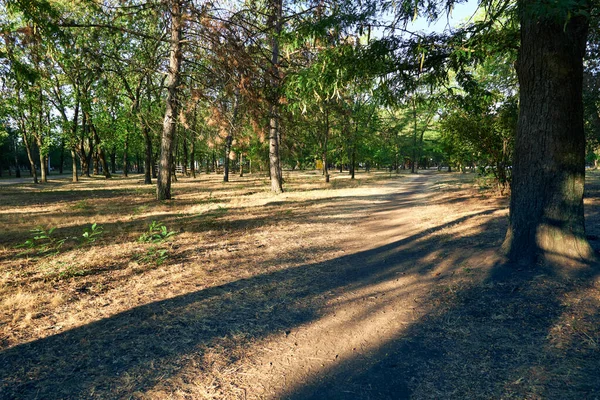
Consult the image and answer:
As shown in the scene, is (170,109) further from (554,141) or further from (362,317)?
(554,141)

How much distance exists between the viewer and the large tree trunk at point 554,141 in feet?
13.8

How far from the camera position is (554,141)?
14.1ft

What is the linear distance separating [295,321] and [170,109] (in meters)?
11.5

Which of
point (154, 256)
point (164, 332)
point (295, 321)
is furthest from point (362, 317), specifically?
point (154, 256)

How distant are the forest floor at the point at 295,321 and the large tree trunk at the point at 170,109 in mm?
6824

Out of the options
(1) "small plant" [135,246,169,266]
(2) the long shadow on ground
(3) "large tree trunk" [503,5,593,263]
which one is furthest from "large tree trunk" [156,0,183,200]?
(2) the long shadow on ground

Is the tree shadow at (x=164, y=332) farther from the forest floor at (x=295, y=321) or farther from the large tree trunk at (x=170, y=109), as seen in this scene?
the large tree trunk at (x=170, y=109)

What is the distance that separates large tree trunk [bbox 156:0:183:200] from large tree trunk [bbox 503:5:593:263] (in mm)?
10429

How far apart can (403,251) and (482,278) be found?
5.96ft

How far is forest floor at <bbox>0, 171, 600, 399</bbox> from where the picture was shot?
8.19 ft

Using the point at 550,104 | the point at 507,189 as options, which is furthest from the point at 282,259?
the point at 507,189

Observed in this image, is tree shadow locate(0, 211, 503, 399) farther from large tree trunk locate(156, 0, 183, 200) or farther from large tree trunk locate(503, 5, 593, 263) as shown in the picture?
large tree trunk locate(156, 0, 183, 200)

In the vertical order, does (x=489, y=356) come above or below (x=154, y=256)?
below

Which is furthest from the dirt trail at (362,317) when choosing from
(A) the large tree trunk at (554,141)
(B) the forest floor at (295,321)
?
(A) the large tree trunk at (554,141)
